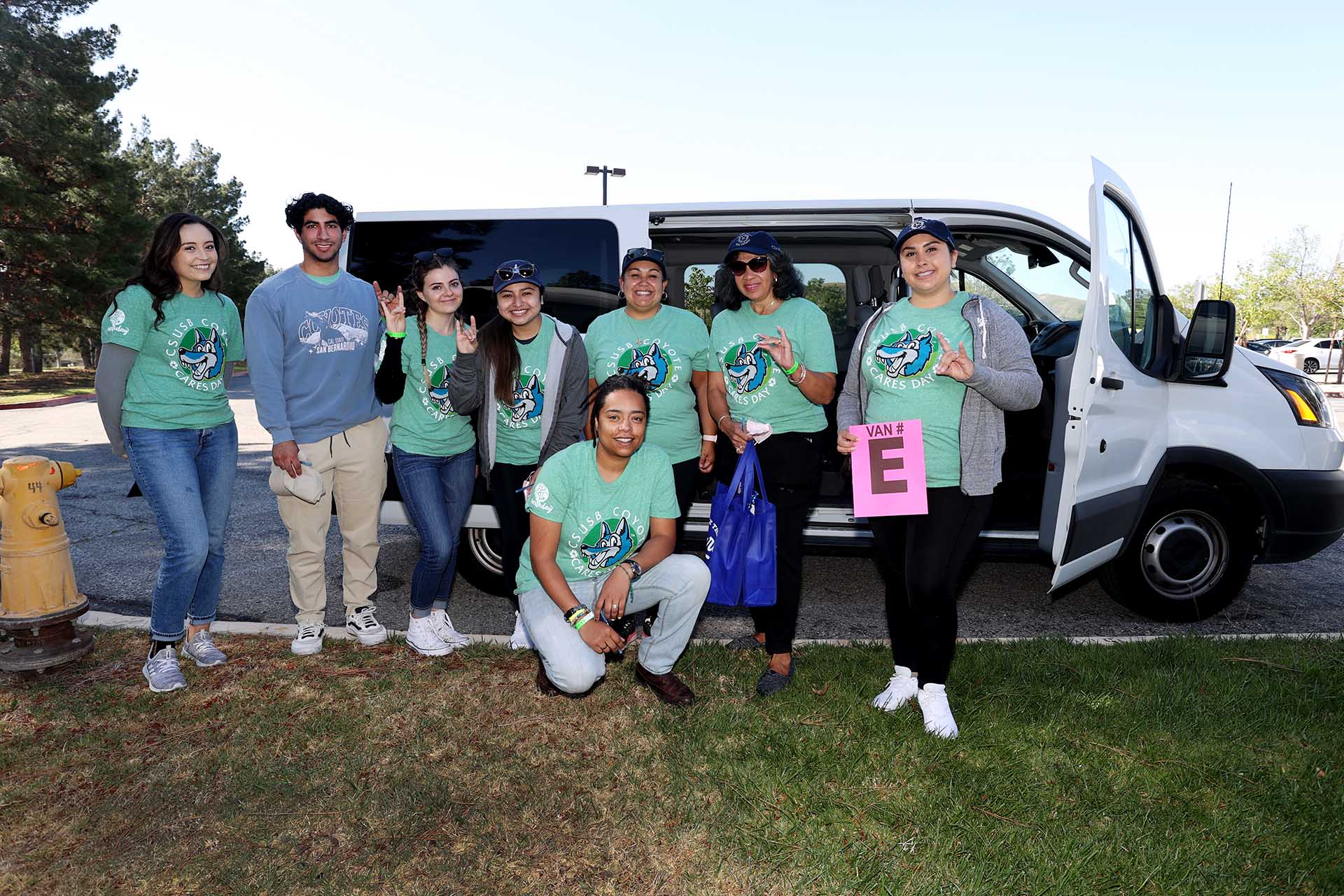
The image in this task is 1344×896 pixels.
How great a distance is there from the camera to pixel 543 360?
142 inches

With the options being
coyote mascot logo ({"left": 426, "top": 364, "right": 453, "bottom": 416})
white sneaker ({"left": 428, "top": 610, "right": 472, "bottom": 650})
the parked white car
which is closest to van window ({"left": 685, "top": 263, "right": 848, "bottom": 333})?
coyote mascot logo ({"left": 426, "top": 364, "right": 453, "bottom": 416})

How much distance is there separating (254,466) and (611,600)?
783 centimetres

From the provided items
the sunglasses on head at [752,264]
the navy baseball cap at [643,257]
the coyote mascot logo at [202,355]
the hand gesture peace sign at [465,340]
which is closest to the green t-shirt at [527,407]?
the hand gesture peace sign at [465,340]

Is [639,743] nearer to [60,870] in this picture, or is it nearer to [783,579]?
[783,579]

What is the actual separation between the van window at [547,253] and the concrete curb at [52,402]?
17.2 metres

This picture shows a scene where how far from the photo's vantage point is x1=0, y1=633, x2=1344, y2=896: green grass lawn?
239cm

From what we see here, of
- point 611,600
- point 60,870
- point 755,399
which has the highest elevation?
point 755,399

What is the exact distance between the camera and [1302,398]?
4.45 m

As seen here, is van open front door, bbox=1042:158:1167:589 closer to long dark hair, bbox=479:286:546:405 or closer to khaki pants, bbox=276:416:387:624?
long dark hair, bbox=479:286:546:405

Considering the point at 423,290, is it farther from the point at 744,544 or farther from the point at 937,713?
the point at 937,713

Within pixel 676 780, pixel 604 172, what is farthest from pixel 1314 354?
pixel 676 780

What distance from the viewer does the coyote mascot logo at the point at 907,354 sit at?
119 inches

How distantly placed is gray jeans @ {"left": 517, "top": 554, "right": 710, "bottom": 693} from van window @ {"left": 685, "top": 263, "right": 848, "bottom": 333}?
96.6 inches

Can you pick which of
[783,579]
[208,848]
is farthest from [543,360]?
[208,848]
